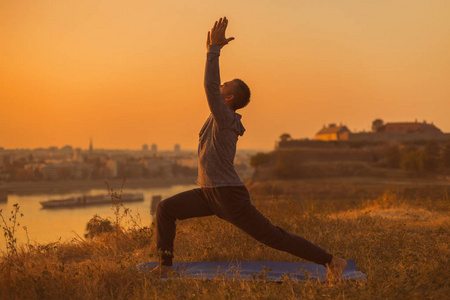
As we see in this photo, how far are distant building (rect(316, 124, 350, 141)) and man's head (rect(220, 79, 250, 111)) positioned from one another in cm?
7368

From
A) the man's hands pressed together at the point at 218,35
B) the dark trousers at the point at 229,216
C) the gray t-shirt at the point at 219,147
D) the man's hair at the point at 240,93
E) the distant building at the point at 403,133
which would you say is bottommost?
the dark trousers at the point at 229,216

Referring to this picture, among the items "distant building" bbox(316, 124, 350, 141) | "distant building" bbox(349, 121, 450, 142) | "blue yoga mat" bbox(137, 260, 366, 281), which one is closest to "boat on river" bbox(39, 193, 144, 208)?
"blue yoga mat" bbox(137, 260, 366, 281)

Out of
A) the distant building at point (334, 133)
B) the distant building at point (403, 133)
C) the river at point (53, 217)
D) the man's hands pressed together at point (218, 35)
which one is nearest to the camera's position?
the man's hands pressed together at point (218, 35)

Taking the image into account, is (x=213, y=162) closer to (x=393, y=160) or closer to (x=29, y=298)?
(x=29, y=298)

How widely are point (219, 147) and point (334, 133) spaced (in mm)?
79874

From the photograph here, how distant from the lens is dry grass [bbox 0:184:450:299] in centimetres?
278

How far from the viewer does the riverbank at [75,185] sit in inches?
1272

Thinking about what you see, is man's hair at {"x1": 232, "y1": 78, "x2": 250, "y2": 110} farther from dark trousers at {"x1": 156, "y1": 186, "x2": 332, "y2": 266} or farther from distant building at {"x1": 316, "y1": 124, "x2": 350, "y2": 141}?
distant building at {"x1": 316, "y1": 124, "x2": 350, "y2": 141}

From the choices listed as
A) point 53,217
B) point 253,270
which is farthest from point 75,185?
point 253,270

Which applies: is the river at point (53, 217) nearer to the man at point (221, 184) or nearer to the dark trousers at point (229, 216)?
the dark trousers at point (229, 216)

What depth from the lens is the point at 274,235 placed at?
3.20m

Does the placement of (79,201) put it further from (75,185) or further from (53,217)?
(75,185)

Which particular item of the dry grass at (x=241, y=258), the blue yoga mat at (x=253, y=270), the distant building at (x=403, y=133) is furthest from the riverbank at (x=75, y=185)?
the distant building at (x=403, y=133)

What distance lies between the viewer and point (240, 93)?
3.10 m
